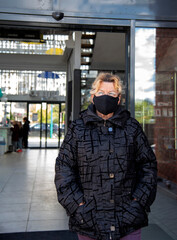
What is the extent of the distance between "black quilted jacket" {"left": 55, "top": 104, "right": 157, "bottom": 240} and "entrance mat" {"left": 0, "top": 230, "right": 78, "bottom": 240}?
176cm

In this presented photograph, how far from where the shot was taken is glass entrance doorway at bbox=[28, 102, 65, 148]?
1700 cm

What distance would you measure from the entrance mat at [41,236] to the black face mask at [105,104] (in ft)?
6.95

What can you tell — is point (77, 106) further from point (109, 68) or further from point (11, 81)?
point (11, 81)

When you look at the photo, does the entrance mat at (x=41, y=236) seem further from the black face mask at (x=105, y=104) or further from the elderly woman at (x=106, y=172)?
the black face mask at (x=105, y=104)

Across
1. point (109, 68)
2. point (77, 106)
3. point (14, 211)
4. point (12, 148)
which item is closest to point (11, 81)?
point (12, 148)

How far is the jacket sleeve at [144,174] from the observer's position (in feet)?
5.77

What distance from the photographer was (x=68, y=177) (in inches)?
70.4

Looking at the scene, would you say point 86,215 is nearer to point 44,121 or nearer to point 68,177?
point 68,177

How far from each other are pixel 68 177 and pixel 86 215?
0.24 meters

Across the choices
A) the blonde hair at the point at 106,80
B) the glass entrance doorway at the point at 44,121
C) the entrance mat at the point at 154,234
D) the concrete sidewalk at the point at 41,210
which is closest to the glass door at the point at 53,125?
the glass entrance doorway at the point at 44,121

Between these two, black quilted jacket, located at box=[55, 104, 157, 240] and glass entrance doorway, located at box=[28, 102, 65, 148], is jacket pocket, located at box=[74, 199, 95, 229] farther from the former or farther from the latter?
glass entrance doorway, located at box=[28, 102, 65, 148]

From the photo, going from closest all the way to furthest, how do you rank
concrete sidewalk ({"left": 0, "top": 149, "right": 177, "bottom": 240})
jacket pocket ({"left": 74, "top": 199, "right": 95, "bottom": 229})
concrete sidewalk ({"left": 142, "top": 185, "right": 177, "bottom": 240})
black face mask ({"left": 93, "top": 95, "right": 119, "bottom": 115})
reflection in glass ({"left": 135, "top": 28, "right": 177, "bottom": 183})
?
jacket pocket ({"left": 74, "top": 199, "right": 95, "bottom": 229}) → black face mask ({"left": 93, "top": 95, "right": 119, "bottom": 115}) → concrete sidewalk ({"left": 142, "top": 185, "right": 177, "bottom": 240}) → concrete sidewalk ({"left": 0, "top": 149, "right": 177, "bottom": 240}) → reflection in glass ({"left": 135, "top": 28, "right": 177, "bottom": 183})

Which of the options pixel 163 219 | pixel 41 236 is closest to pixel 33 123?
pixel 163 219

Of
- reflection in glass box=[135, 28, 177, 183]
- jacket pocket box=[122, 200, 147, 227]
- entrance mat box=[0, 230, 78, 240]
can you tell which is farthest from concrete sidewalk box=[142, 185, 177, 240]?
jacket pocket box=[122, 200, 147, 227]
